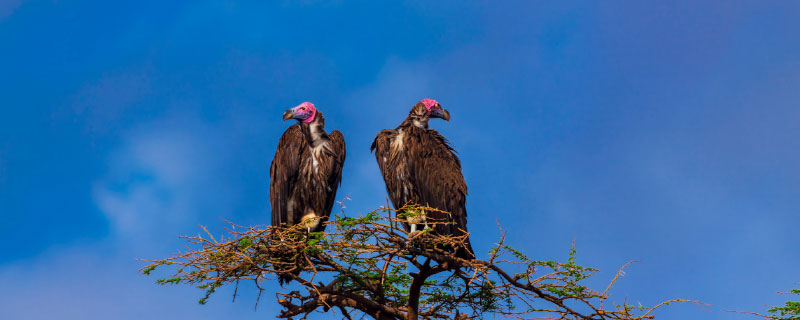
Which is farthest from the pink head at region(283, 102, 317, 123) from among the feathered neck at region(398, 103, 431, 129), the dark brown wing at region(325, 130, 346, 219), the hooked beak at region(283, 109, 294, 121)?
the feathered neck at region(398, 103, 431, 129)

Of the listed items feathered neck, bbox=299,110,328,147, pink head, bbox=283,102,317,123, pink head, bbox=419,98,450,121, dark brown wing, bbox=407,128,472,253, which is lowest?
dark brown wing, bbox=407,128,472,253

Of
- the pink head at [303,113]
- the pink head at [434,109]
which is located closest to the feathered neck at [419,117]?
the pink head at [434,109]

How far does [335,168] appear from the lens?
31.6 ft

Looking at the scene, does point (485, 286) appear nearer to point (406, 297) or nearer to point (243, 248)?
point (406, 297)

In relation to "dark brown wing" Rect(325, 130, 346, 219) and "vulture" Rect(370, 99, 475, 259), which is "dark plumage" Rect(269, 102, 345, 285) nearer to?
"dark brown wing" Rect(325, 130, 346, 219)

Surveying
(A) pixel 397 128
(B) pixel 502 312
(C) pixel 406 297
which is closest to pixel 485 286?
(B) pixel 502 312

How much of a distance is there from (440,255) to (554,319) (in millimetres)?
1801

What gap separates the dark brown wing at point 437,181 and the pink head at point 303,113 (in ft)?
5.48

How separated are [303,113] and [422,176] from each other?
7.19 ft

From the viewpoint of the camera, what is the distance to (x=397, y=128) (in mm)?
9547

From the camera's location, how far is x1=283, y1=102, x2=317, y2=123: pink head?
32.5 ft

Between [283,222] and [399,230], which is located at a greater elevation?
[283,222]

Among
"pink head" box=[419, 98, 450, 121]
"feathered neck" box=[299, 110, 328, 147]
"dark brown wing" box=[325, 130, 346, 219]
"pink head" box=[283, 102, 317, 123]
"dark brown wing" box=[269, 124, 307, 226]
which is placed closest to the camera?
"dark brown wing" box=[269, 124, 307, 226]

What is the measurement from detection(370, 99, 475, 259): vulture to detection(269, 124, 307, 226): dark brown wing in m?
1.18
